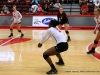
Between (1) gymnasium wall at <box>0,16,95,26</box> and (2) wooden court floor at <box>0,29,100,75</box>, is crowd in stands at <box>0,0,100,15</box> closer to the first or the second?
(1) gymnasium wall at <box>0,16,95,26</box>

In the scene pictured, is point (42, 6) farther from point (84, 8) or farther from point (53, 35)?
point (53, 35)

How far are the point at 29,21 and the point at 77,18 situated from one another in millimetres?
3732

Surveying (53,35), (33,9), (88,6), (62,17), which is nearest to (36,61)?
(53,35)

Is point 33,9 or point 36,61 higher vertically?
point 33,9

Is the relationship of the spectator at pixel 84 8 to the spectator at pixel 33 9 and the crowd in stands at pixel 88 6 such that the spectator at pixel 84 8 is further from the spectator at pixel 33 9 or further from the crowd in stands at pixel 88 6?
the spectator at pixel 33 9

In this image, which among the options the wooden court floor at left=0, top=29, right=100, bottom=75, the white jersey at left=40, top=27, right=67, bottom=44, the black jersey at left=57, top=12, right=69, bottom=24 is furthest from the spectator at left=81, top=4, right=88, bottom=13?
the white jersey at left=40, top=27, right=67, bottom=44

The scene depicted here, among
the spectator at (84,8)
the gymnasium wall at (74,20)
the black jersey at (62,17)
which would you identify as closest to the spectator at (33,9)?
the gymnasium wall at (74,20)

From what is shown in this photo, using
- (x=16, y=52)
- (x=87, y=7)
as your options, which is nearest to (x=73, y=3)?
(x=87, y=7)

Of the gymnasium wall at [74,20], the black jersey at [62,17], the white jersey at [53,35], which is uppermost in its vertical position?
the white jersey at [53,35]

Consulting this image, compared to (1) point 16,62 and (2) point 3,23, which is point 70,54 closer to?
(1) point 16,62

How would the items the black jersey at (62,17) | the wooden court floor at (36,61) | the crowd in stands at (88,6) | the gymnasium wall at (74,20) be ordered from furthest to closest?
the crowd in stands at (88,6), the gymnasium wall at (74,20), the black jersey at (62,17), the wooden court floor at (36,61)

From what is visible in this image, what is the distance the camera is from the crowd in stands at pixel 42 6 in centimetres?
1939

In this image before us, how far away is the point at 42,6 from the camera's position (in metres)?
20.3

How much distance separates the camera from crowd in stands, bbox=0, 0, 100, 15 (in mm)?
19391
